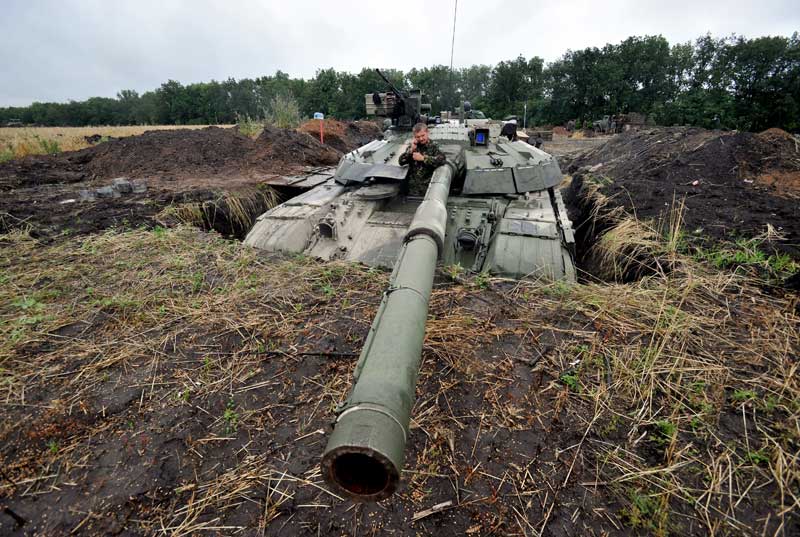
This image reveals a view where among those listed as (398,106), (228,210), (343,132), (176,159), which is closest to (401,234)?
(398,106)

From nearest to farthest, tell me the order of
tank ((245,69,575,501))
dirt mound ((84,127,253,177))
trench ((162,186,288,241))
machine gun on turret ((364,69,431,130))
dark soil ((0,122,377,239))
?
tank ((245,69,575,501)), dark soil ((0,122,377,239)), trench ((162,186,288,241)), machine gun on turret ((364,69,431,130)), dirt mound ((84,127,253,177))

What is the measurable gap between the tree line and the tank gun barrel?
15.2 metres

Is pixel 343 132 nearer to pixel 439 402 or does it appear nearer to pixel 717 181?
pixel 717 181

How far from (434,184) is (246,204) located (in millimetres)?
5686

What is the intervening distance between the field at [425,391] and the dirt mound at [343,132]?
12481 millimetres

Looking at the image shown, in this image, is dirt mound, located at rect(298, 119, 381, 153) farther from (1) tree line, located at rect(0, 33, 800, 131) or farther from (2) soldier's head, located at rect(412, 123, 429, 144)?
(2) soldier's head, located at rect(412, 123, 429, 144)

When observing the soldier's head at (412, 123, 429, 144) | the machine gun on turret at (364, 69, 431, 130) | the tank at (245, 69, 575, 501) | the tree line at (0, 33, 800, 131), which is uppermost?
the tree line at (0, 33, 800, 131)

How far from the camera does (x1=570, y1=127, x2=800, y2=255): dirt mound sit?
218 inches

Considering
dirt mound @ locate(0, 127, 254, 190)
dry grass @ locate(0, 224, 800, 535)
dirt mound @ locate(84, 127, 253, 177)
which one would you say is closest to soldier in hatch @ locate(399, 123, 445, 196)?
dry grass @ locate(0, 224, 800, 535)

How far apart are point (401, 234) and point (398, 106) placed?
3624 mm

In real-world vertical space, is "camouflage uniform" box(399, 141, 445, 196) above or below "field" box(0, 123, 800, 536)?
above

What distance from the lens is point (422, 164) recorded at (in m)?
5.81

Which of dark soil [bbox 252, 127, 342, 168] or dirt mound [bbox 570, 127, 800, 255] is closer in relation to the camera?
dirt mound [bbox 570, 127, 800, 255]

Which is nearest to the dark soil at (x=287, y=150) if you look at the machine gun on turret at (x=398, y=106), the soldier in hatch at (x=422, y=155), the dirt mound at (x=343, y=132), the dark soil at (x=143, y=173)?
the dark soil at (x=143, y=173)
